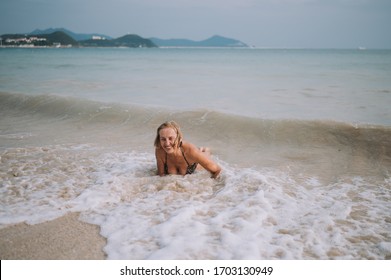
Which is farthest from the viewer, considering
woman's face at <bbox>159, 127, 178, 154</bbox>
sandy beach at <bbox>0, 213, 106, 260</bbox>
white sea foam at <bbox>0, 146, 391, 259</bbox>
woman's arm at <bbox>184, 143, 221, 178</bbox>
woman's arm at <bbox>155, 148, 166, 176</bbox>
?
woman's arm at <bbox>155, 148, 166, 176</bbox>

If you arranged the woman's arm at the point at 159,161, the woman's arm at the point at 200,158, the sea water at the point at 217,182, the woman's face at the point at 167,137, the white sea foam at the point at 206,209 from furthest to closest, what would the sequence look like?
the woman's arm at the point at 159,161 < the woman's arm at the point at 200,158 < the woman's face at the point at 167,137 < the sea water at the point at 217,182 < the white sea foam at the point at 206,209

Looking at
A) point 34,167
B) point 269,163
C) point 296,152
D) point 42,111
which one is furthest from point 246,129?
point 42,111

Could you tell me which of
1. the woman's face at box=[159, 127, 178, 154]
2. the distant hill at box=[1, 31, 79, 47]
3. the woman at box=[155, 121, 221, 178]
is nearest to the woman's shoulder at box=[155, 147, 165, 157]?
the woman at box=[155, 121, 221, 178]

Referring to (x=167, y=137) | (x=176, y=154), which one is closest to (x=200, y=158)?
(x=176, y=154)

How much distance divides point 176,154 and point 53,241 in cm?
222

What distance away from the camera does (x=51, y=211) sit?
376 cm

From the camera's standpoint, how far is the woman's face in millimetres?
4500

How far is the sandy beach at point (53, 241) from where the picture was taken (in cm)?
290

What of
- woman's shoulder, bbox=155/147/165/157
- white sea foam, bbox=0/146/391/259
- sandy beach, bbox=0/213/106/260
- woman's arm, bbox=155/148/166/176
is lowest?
sandy beach, bbox=0/213/106/260

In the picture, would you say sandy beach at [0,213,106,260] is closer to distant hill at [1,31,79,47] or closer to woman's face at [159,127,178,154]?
woman's face at [159,127,178,154]

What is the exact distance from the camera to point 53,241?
122 inches

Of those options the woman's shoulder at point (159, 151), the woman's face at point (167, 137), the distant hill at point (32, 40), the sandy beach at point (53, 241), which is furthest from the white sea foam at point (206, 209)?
the distant hill at point (32, 40)

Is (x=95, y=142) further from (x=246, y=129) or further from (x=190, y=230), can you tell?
(x=190, y=230)

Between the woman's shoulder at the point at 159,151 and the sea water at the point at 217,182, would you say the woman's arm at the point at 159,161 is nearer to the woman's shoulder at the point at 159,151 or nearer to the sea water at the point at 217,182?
the woman's shoulder at the point at 159,151
